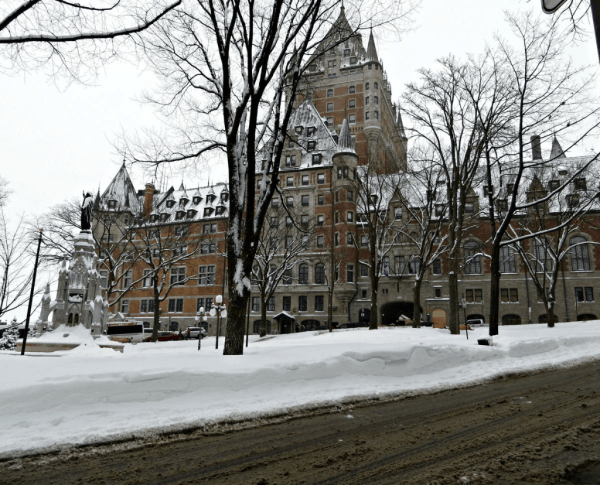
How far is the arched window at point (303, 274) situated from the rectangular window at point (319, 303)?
93.2 inches

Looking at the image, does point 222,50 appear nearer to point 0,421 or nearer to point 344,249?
point 0,421

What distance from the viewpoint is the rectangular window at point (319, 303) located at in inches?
1861

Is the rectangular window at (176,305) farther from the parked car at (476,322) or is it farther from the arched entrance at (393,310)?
the parked car at (476,322)

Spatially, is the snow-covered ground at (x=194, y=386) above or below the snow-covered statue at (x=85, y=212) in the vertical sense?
below

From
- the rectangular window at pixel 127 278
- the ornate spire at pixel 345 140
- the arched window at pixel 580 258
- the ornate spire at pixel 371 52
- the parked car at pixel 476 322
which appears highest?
the ornate spire at pixel 371 52

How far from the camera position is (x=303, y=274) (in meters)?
48.9

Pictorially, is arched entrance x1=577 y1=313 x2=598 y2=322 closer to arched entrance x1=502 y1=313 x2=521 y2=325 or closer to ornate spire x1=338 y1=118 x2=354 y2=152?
arched entrance x1=502 y1=313 x2=521 y2=325

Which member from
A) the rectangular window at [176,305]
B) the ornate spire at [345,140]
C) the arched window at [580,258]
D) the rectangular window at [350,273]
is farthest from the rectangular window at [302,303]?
the arched window at [580,258]

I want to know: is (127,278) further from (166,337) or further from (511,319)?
(511,319)

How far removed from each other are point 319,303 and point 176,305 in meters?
19.9

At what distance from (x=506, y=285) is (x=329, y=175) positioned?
23.3 meters

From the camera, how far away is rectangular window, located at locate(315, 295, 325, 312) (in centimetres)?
4727

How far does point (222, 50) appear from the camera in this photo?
11750 mm

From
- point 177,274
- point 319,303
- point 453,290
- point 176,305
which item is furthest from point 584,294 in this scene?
point 177,274
